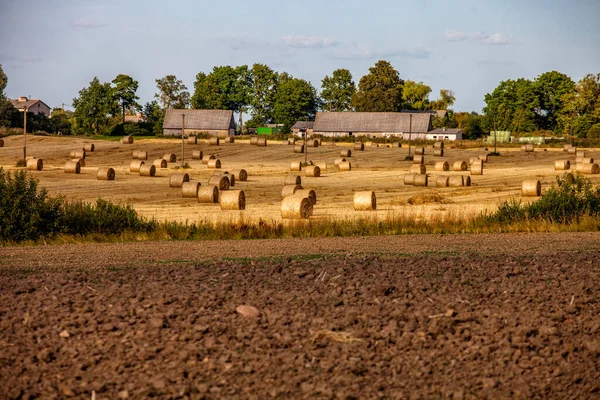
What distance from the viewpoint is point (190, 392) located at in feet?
29.0

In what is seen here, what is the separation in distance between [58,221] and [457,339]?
1479 centimetres

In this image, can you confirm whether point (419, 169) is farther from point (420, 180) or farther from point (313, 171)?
point (420, 180)

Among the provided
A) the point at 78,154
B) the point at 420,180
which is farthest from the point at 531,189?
the point at 78,154

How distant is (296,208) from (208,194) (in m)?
7.46

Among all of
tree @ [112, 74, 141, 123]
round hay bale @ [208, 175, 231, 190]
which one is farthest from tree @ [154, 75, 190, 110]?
round hay bale @ [208, 175, 231, 190]

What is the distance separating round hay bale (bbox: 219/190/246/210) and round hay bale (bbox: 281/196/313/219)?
142 inches

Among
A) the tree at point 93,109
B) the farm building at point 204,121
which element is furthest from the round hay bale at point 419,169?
the tree at point 93,109

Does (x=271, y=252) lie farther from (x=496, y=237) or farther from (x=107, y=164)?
(x=107, y=164)

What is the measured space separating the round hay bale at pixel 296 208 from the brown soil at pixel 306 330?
1445 cm

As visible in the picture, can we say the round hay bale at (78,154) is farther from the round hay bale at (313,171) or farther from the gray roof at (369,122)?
the gray roof at (369,122)

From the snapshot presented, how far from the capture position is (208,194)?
1416 inches

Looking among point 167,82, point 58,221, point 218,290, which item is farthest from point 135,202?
point 167,82

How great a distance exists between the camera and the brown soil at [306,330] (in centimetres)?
907

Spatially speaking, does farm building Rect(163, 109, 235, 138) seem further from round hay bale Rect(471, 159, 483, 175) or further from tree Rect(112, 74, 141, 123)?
round hay bale Rect(471, 159, 483, 175)
